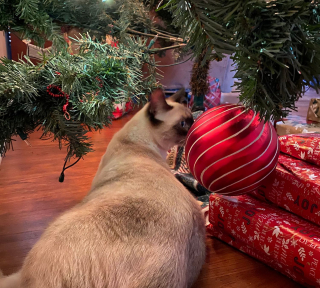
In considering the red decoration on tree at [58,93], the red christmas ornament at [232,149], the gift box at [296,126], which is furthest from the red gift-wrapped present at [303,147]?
the red decoration on tree at [58,93]

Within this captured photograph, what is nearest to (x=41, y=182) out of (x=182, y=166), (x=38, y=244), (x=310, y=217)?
(x=182, y=166)

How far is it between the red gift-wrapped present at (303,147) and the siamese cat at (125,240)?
37 cm

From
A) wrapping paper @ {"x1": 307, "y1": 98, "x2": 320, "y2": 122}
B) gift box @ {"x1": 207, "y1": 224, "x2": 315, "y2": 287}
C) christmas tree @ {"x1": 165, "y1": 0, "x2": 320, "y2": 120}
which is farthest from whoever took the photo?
wrapping paper @ {"x1": 307, "y1": 98, "x2": 320, "y2": 122}

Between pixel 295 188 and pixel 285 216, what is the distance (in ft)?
0.30

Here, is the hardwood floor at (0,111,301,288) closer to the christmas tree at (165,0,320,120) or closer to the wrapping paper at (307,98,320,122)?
the christmas tree at (165,0,320,120)

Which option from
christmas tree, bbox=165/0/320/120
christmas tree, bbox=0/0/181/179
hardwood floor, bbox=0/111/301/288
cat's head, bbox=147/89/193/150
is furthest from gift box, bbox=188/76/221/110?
christmas tree, bbox=165/0/320/120

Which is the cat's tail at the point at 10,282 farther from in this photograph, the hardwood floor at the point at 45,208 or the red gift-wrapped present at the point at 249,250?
the red gift-wrapped present at the point at 249,250

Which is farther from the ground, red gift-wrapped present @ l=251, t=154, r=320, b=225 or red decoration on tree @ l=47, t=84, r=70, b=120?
red decoration on tree @ l=47, t=84, r=70, b=120

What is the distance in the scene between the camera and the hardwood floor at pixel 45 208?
793 mm

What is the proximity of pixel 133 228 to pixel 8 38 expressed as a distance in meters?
1.48

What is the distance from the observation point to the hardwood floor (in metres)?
0.79

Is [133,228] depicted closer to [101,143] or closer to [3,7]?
[3,7]

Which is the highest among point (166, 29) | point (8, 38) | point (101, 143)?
point (166, 29)

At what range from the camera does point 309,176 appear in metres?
0.74
